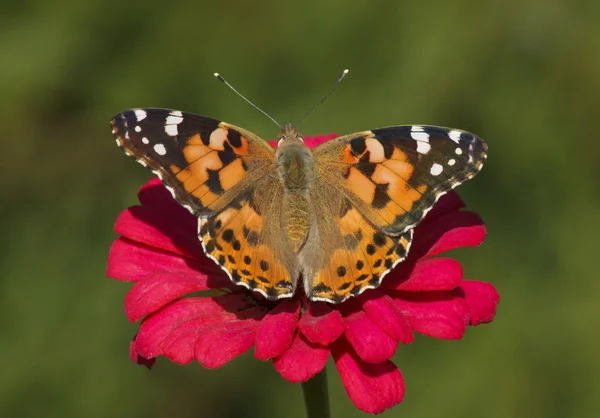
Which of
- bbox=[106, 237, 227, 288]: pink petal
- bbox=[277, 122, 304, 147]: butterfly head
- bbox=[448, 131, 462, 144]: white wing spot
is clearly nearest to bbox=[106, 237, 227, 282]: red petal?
bbox=[106, 237, 227, 288]: pink petal

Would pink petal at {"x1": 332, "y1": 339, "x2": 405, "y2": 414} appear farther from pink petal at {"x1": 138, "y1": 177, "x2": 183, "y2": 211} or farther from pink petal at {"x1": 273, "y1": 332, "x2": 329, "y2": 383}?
pink petal at {"x1": 138, "y1": 177, "x2": 183, "y2": 211}

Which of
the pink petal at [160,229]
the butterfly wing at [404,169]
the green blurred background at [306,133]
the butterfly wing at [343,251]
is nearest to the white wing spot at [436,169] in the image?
the butterfly wing at [404,169]

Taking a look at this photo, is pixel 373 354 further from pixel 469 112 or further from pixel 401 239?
pixel 469 112

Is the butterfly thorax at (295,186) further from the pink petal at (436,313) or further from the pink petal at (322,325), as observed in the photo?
the pink petal at (436,313)
